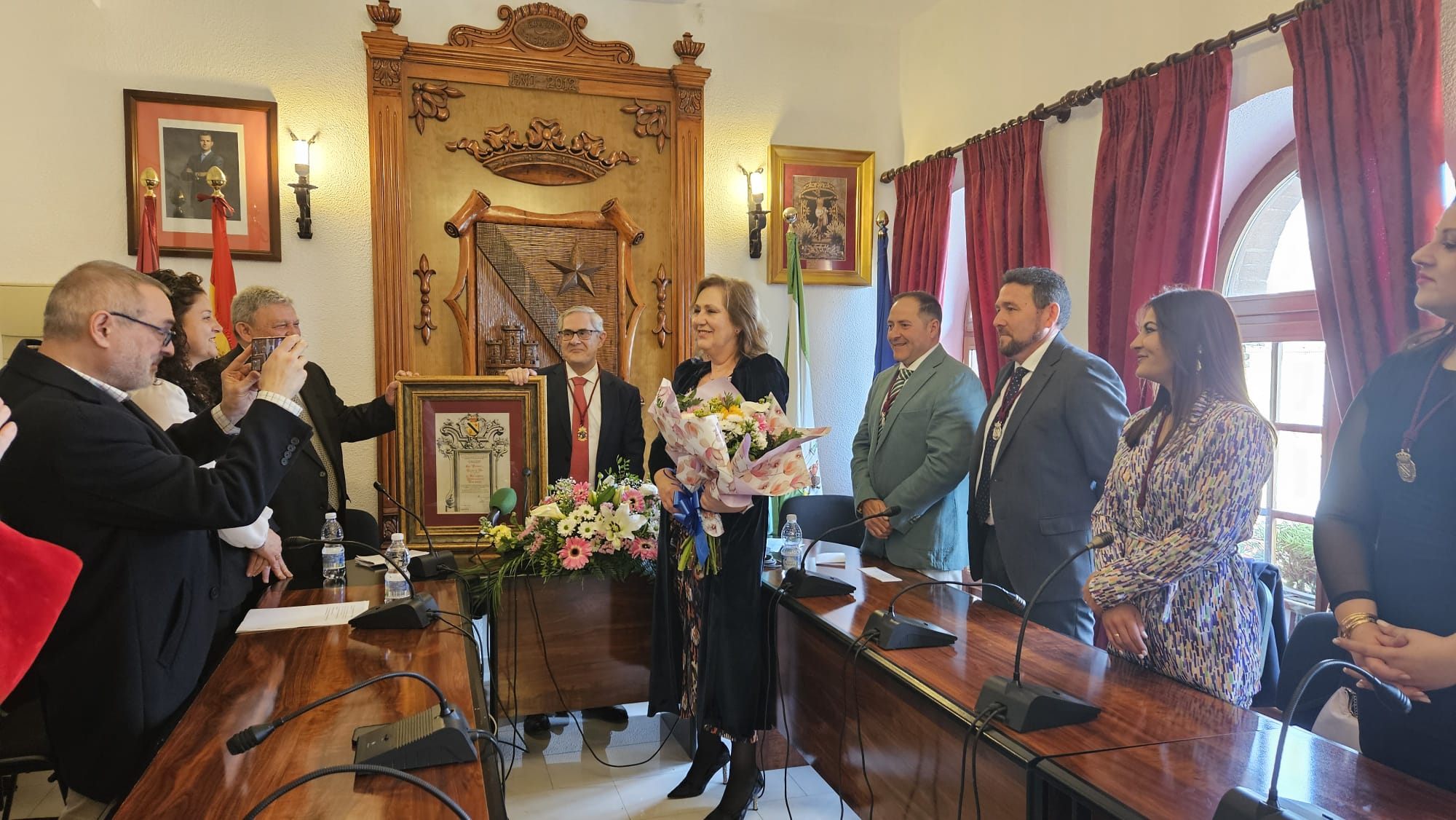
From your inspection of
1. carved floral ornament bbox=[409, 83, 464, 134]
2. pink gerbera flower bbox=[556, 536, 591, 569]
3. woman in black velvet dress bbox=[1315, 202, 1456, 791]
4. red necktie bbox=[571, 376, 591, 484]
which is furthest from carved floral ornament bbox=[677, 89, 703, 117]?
woman in black velvet dress bbox=[1315, 202, 1456, 791]

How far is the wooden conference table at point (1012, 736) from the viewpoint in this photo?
1.33 metres

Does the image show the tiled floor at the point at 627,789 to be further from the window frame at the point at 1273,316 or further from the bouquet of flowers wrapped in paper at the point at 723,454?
the window frame at the point at 1273,316

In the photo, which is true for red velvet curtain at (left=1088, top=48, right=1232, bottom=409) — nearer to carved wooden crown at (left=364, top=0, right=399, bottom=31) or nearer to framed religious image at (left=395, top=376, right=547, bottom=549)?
framed religious image at (left=395, top=376, right=547, bottom=549)

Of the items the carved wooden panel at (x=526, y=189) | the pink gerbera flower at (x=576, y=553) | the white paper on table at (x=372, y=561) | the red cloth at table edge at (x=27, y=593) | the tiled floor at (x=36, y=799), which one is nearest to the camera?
the red cloth at table edge at (x=27, y=593)

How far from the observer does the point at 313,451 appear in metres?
3.41

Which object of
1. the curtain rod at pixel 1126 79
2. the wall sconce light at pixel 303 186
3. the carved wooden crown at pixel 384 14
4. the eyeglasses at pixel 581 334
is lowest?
the eyeglasses at pixel 581 334

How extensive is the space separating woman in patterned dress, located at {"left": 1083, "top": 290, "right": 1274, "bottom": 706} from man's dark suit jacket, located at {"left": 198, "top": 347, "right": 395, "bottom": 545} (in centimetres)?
255

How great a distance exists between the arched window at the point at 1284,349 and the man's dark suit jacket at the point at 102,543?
334cm

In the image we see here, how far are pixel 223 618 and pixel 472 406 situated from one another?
4.36 ft

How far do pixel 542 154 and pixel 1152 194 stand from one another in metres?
3.12

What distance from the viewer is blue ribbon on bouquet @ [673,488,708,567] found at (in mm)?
2504

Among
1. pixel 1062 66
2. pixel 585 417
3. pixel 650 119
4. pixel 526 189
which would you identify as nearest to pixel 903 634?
pixel 585 417

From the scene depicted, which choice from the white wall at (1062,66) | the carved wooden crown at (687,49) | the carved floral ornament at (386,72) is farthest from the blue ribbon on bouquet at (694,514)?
the carved wooden crown at (687,49)

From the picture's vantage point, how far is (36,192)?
13.3 ft
